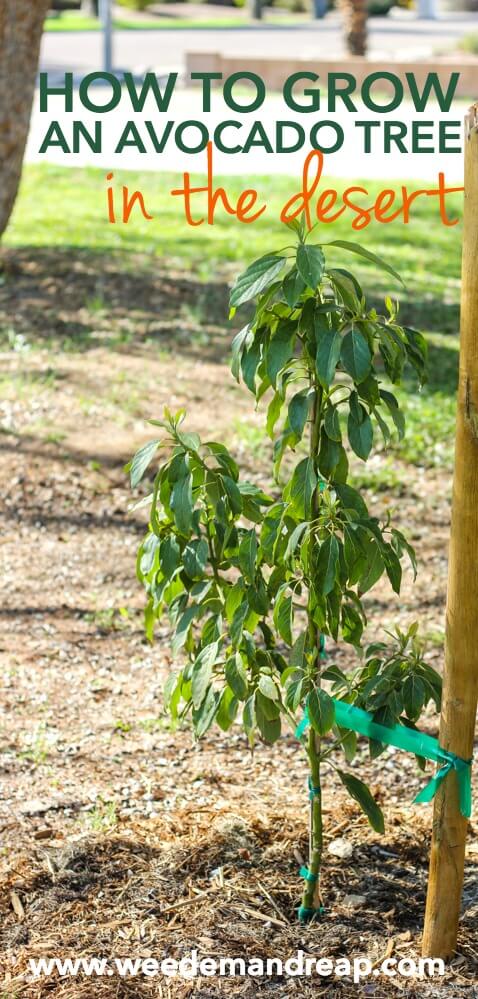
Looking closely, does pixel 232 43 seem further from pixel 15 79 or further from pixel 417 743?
pixel 417 743

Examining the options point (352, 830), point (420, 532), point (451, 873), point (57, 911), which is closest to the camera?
point (451, 873)

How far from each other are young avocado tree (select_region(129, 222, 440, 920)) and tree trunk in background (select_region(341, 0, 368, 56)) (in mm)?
19881

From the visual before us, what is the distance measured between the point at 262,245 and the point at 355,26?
13.5 metres

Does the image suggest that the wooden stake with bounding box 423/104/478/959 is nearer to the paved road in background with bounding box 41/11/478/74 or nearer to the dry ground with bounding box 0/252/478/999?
A: the dry ground with bounding box 0/252/478/999

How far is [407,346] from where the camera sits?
234 cm

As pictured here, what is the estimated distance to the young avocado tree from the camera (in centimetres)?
227

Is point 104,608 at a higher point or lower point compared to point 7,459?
lower

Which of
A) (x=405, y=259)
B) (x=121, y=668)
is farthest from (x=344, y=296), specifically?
(x=405, y=259)

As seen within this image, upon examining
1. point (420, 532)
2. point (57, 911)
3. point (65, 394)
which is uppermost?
point (65, 394)

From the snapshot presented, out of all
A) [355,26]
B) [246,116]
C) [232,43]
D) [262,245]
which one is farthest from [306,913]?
[232,43]

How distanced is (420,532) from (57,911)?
274 cm

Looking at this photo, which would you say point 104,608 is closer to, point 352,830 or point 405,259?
point 352,830

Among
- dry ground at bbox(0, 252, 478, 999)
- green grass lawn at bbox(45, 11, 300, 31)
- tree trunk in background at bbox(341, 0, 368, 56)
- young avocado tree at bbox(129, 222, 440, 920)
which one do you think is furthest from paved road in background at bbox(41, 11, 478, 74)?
young avocado tree at bbox(129, 222, 440, 920)

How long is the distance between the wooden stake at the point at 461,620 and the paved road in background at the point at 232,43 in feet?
69.4
